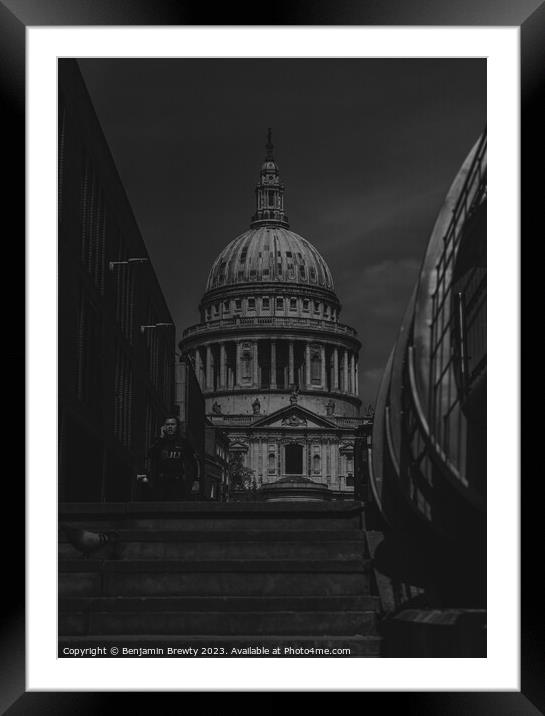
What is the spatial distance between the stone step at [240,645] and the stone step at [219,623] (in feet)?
1.03

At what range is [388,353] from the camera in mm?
21469

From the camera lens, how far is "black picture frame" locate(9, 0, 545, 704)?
1505 centimetres

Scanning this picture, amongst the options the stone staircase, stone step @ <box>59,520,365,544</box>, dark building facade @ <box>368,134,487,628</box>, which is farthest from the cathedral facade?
dark building facade @ <box>368,134,487,628</box>

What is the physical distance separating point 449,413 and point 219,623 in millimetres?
3652

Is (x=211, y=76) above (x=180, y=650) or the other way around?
above

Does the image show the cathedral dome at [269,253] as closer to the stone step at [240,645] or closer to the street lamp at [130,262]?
the street lamp at [130,262]

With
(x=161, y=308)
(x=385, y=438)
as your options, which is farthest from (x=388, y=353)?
(x=161, y=308)

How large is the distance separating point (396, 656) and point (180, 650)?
2.45 m

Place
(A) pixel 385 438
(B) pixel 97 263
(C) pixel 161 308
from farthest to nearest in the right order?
(C) pixel 161 308 → (B) pixel 97 263 → (A) pixel 385 438

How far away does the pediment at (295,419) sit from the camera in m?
102

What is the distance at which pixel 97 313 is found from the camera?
32.0 m
